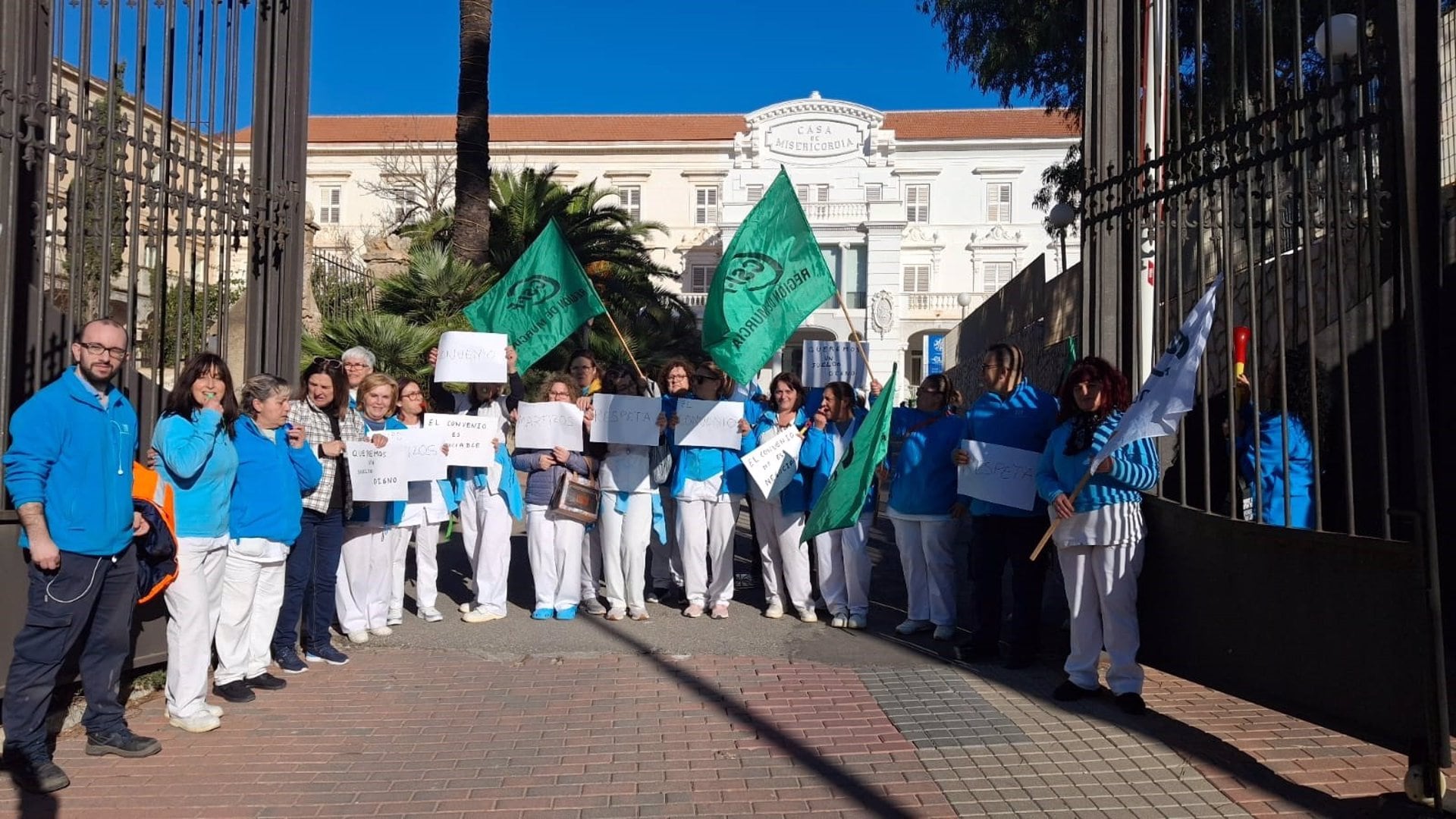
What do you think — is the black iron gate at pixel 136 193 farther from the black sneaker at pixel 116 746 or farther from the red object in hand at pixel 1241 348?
the red object in hand at pixel 1241 348

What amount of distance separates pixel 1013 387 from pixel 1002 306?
603 inches

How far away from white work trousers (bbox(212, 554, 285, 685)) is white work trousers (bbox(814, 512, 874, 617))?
3.69m

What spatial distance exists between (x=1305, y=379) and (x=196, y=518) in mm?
6610

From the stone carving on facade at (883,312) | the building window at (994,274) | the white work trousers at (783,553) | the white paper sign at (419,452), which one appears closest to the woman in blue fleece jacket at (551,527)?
the white paper sign at (419,452)

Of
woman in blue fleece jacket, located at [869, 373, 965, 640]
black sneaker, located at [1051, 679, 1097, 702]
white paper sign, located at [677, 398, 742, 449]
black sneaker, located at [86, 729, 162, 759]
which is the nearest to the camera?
black sneaker, located at [86, 729, 162, 759]

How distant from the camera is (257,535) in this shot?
19.0 ft

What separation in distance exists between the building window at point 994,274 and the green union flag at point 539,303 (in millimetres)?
47714

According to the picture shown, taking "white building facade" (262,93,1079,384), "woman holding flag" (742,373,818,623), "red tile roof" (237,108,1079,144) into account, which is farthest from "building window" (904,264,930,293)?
"woman holding flag" (742,373,818,623)

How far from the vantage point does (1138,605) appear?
593cm

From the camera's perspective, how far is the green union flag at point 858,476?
712cm

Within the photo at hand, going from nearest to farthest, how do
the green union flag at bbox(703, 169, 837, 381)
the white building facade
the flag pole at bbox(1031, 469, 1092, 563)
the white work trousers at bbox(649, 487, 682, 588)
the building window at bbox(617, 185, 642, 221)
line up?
the flag pole at bbox(1031, 469, 1092, 563), the green union flag at bbox(703, 169, 837, 381), the white work trousers at bbox(649, 487, 682, 588), the white building facade, the building window at bbox(617, 185, 642, 221)

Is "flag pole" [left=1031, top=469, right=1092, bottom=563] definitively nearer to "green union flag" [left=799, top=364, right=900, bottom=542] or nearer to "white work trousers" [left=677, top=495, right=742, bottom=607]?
"green union flag" [left=799, top=364, right=900, bottom=542]

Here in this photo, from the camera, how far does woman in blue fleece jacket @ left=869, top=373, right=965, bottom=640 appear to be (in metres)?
7.54

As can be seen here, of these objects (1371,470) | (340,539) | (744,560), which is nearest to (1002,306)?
(744,560)
